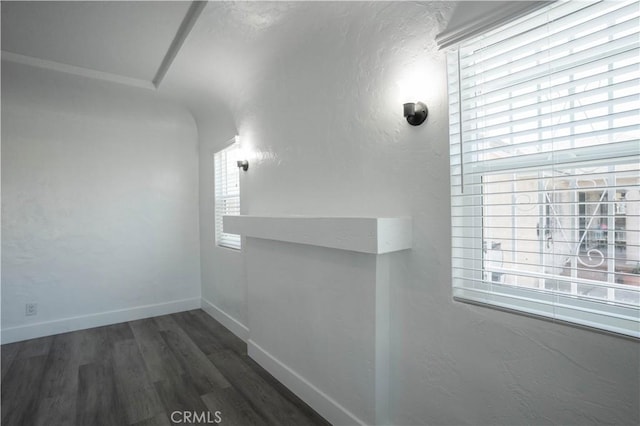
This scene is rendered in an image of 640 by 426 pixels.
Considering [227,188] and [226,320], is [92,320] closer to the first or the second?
[226,320]

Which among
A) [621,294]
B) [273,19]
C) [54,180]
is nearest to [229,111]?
[273,19]

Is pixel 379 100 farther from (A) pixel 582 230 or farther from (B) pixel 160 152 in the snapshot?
(B) pixel 160 152

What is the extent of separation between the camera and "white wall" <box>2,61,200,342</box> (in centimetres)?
347

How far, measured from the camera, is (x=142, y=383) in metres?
2.59

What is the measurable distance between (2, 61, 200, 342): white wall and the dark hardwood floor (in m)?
0.50

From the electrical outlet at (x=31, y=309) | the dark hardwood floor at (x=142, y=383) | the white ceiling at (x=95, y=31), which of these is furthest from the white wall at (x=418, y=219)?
the electrical outlet at (x=31, y=309)

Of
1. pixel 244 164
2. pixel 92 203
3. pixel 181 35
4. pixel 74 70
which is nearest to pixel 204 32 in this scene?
pixel 181 35

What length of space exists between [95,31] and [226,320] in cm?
298

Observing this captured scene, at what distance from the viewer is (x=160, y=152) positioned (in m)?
4.27

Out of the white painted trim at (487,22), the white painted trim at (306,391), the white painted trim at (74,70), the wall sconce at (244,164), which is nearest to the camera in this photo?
the white painted trim at (487,22)

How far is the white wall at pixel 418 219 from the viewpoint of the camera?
46.9 inches

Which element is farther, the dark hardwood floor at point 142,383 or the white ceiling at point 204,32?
the dark hardwood floor at point 142,383

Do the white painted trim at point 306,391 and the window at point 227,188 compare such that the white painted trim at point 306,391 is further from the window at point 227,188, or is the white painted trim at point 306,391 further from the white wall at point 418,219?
the window at point 227,188

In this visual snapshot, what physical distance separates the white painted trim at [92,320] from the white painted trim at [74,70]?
105 inches
